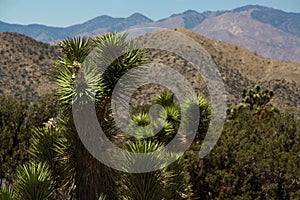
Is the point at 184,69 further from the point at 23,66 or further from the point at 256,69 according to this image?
the point at 23,66

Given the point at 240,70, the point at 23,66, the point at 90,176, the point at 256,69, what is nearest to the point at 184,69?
the point at 240,70

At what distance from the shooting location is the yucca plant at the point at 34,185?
26.3 ft

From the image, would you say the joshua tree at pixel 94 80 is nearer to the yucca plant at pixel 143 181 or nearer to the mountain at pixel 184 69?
the yucca plant at pixel 143 181

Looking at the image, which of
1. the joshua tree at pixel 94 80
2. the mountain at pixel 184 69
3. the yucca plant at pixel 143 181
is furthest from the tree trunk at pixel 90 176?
the mountain at pixel 184 69

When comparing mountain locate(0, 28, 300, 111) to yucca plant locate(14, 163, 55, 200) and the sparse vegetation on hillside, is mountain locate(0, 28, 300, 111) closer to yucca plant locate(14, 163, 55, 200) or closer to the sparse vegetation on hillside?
the sparse vegetation on hillside

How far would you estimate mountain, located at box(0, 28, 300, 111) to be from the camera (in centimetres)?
5663

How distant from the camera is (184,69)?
70375 millimetres

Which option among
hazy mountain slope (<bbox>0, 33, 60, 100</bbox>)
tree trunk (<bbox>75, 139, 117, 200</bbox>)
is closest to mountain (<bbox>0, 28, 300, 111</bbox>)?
hazy mountain slope (<bbox>0, 33, 60, 100</bbox>)

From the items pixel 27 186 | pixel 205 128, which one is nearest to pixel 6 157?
pixel 205 128

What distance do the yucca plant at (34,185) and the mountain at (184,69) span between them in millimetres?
34951

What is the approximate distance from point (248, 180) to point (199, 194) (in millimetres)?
1913

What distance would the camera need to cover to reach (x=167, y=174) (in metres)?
8.29

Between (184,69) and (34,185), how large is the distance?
63.3 m

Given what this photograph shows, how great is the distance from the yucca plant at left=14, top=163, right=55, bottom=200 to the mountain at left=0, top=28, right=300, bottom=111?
34951mm
